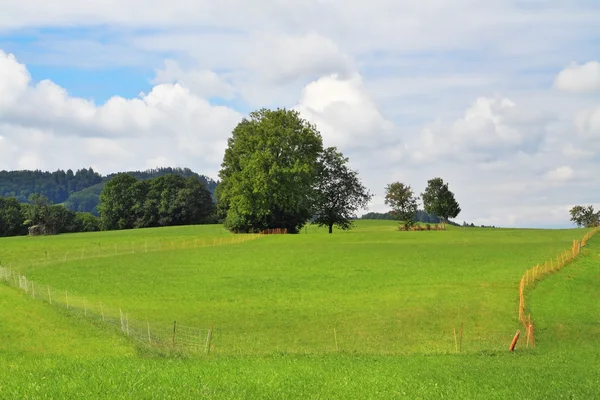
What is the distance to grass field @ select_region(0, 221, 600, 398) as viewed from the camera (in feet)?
66.7

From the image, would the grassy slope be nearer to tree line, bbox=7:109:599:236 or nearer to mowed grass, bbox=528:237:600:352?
mowed grass, bbox=528:237:600:352

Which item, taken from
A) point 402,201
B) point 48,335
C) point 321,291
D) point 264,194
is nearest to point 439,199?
point 402,201

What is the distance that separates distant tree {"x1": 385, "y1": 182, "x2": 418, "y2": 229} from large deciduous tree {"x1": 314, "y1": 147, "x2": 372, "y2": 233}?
17380 mm

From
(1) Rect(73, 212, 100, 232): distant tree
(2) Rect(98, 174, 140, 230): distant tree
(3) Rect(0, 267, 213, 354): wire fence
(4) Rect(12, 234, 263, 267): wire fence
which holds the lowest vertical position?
(3) Rect(0, 267, 213, 354): wire fence

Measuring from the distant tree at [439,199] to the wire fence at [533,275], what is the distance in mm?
75529

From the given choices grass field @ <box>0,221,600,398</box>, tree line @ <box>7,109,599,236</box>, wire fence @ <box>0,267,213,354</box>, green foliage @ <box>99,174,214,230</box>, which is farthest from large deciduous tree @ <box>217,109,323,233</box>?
green foliage @ <box>99,174,214,230</box>

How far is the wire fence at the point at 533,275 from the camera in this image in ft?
129

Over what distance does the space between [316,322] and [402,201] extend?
3813 inches

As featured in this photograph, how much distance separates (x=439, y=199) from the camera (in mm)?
152125

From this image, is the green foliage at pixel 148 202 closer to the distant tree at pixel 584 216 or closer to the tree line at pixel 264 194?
the tree line at pixel 264 194

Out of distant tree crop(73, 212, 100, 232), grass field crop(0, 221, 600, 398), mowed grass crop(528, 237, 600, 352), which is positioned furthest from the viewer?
distant tree crop(73, 212, 100, 232)

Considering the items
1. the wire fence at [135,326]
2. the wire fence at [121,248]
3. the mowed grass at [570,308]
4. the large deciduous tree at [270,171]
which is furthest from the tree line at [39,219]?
the mowed grass at [570,308]

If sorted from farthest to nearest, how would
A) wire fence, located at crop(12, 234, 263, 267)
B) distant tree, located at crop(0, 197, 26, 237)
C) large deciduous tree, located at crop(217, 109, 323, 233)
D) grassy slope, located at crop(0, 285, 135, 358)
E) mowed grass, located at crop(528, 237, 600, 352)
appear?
distant tree, located at crop(0, 197, 26, 237) → large deciduous tree, located at crop(217, 109, 323, 233) → wire fence, located at crop(12, 234, 263, 267) → mowed grass, located at crop(528, 237, 600, 352) → grassy slope, located at crop(0, 285, 135, 358)

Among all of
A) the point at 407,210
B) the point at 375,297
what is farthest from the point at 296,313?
the point at 407,210
